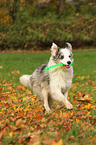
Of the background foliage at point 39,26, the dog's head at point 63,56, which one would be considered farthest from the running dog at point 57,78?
the background foliage at point 39,26

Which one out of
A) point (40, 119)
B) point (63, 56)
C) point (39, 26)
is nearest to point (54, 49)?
point (63, 56)

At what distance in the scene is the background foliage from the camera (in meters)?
16.5

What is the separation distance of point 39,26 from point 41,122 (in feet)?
42.8

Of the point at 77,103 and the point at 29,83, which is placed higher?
the point at 29,83

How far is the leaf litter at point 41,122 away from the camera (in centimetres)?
355

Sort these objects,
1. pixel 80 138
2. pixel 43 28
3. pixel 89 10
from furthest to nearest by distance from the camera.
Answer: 1. pixel 89 10
2. pixel 43 28
3. pixel 80 138

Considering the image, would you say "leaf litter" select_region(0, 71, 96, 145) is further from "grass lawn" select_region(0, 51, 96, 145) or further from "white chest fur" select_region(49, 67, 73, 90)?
"white chest fur" select_region(49, 67, 73, 90)

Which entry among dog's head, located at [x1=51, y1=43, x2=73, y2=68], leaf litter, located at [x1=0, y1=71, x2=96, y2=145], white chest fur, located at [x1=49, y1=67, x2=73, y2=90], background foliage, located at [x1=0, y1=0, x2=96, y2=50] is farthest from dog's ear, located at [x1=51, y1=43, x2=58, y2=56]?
background foliage, located at [x1=0, y1=0, x2=96, y2=50]

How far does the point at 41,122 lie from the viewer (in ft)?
15.0

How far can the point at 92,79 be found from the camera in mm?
9812

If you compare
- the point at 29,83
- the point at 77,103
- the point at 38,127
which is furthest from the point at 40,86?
the point at 38,127

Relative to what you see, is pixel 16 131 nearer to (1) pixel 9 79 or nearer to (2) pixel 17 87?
(2) pixel 17 87

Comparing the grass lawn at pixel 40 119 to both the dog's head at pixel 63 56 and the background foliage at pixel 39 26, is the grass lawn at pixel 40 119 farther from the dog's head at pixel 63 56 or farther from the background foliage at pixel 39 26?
the background foliage at pixel 39 26

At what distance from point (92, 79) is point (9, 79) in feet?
10.4
